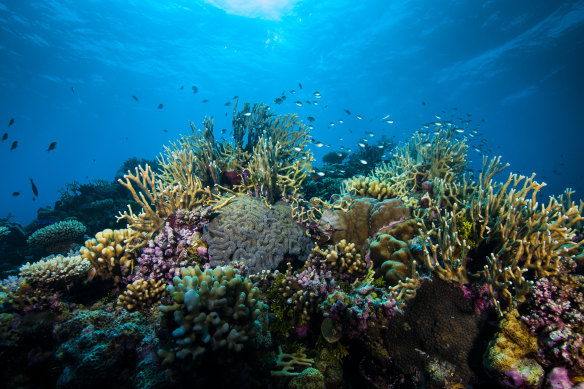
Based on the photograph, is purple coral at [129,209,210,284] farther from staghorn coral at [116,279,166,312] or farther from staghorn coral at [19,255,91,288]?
staghorn coral at [19,255,91,288]

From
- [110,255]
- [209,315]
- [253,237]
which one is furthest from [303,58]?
[209,315]

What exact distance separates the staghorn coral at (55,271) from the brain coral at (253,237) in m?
2.23

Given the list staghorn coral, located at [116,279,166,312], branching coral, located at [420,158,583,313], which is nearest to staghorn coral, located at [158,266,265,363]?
staghorn coral, located at [116,279,166,312]

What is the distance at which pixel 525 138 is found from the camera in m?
75.4

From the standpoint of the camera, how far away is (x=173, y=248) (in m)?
4.85

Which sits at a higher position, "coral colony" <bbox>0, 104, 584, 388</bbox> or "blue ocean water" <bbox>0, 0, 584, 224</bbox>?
"blue ocean water" <bbox>0, 0, 584, 224</bbox>

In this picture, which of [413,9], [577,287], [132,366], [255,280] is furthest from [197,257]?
[413,9]

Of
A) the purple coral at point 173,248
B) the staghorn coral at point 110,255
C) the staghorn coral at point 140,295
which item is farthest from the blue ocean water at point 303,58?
the staghorn coral at point 140,295

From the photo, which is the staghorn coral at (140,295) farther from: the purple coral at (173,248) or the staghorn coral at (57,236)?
the staghorn coral at (57,236)

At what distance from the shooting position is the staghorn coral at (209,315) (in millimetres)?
2184

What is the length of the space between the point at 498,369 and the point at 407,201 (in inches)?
148

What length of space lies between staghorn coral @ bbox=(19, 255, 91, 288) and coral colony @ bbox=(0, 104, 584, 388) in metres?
0.03

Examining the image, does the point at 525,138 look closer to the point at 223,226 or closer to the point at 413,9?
the point at 413,9

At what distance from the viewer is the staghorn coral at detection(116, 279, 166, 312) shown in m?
3.92
